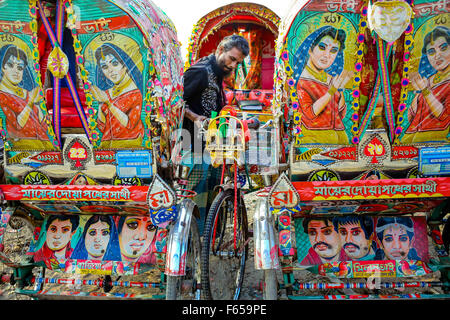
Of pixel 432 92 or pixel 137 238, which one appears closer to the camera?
pixel 432 92

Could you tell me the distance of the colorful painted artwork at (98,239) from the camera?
2912 mm

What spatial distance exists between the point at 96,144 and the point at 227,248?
1382mm

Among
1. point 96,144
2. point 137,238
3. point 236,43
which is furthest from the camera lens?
point 236,43

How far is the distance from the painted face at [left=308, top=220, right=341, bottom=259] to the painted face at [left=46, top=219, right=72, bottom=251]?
7.09 feet

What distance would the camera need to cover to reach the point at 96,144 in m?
2.60

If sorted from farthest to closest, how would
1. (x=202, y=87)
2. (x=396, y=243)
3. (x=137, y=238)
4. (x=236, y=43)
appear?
(x=202, y=87), (x=236, y=43), (x=137, y=238), (x=396, y=243)

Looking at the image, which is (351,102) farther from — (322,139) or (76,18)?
(76,18)

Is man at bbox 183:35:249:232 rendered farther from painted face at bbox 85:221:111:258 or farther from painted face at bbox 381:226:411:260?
painted face at bbox 381:226:411:260

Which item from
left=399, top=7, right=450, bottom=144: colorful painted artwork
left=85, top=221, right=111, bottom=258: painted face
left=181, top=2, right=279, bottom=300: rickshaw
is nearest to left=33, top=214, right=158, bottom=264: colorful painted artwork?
left=85, top=221, right=111, bottom=258: painted face

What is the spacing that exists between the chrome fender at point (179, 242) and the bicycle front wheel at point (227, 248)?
0.68 feet

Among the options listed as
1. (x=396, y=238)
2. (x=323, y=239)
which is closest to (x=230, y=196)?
(x=323, y=239)

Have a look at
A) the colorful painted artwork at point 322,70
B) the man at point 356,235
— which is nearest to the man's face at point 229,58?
the colorful painted artwork at point 322,70

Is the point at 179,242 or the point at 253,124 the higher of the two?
the point at 253,124

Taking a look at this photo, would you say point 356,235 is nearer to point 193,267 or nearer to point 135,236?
point 193,267
